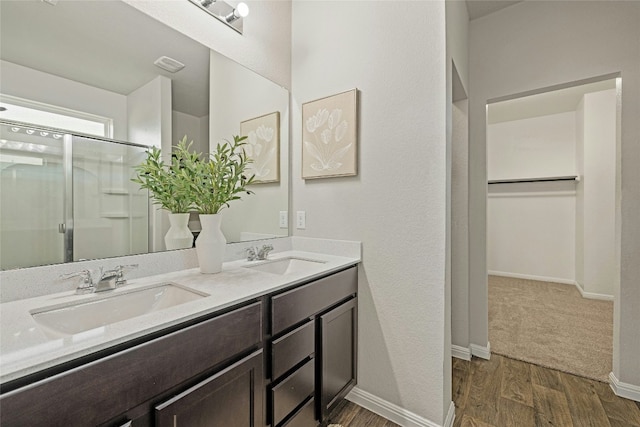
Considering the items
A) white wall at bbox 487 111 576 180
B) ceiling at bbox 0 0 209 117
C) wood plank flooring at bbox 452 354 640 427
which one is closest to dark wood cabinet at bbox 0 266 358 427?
wood plank flooring at bbox 452 354 640 427

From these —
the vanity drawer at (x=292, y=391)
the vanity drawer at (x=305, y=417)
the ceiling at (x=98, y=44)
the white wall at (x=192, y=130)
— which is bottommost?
the vanity drawer at (x=305, y=417)

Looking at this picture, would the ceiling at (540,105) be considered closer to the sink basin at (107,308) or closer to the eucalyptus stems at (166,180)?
the eucalyptus stems at (166,180)

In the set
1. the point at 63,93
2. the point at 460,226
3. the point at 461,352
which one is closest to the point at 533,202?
the point at 460,226

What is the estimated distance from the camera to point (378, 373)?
1.68 m

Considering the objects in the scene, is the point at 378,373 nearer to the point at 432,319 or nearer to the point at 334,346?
the point at 334,346

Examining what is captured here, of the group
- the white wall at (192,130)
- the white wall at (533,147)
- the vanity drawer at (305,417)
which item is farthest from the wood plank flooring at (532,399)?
the white wall at (533,147)

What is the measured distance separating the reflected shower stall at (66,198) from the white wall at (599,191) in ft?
16.3

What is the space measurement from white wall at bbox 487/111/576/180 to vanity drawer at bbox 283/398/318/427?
502 cm

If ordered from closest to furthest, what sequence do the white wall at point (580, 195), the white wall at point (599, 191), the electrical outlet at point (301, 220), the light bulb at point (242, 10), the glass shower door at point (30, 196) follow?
the glass shower door at point (30, 196) → the light bulb at point (242, 10) → the electrical outlet at point (301, 220) → the white wall at point (599, 191) → the white wall at point (580, 195)

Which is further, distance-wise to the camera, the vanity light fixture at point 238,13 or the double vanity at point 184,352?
the vanity light fixture at point 238,13

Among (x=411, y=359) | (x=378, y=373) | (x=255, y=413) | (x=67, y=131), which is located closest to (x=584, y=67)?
(x=411, y=359)

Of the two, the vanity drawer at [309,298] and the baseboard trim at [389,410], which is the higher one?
the vanity drawer at [309,298]

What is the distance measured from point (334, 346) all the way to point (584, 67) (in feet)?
8.29

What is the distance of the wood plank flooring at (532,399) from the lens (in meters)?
1.61
